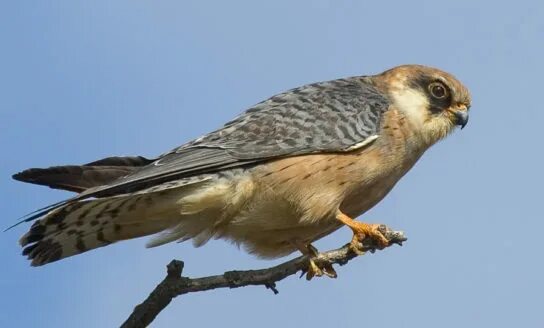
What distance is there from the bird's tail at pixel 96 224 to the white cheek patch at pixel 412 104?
88.1 inches

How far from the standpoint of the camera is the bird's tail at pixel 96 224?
7013 mm

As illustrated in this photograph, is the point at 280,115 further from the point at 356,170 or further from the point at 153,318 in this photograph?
the point at 153,318

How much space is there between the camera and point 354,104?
27.6 feet

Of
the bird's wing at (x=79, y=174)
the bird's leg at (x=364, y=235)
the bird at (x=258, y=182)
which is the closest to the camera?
the bird's wing at (x=79, y=174)

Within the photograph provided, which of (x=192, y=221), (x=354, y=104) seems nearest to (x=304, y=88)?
(x=354, y=104)

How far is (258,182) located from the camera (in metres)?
7.48

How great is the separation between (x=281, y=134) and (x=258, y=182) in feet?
1.84

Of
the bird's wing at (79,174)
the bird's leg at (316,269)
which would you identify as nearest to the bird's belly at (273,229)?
the bird's leg at (316,269)

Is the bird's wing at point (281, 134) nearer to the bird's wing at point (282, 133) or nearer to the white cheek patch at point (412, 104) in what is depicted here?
the bird's wing at point (282, 133)

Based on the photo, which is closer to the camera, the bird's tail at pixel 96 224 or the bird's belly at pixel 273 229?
the bird's tail at pixel 96 224

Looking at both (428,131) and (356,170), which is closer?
(356,170)

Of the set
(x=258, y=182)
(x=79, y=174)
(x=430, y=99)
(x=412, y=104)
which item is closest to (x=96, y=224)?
(x=79, y=174)

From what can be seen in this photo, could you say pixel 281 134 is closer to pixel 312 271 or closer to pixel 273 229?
pixel 273 229

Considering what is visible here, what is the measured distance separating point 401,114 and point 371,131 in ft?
1.49
